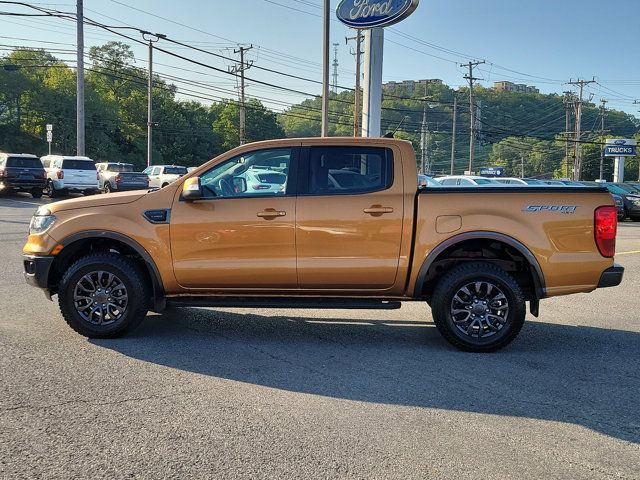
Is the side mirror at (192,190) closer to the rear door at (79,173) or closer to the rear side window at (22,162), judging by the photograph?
the rear door at (79,173)

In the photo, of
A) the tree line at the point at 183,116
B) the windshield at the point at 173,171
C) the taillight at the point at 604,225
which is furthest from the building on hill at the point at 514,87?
the taillight at the point at 604,225

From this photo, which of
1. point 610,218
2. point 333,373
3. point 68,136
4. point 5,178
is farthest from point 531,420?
point 68,136

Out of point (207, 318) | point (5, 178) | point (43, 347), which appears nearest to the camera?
point (43, 347)

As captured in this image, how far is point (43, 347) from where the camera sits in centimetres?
544

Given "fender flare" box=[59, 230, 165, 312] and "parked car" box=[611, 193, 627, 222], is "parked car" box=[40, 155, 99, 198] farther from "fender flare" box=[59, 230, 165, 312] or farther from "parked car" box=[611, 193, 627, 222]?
"parked car" box=[611, 193, 627, 222]

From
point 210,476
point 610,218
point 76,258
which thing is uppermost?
point 610,218

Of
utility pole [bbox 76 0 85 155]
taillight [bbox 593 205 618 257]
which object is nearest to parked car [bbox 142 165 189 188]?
utility pole [bbox 76 0 85 155]

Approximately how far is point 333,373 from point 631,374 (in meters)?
2.58

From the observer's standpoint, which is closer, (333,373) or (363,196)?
(333,373)

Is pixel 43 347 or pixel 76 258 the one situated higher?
pixel 76 258

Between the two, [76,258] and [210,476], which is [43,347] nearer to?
[76,258]

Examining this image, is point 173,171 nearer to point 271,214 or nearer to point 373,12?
point 373,12

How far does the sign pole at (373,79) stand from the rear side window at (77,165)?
14.1m

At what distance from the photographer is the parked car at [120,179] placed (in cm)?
2870
